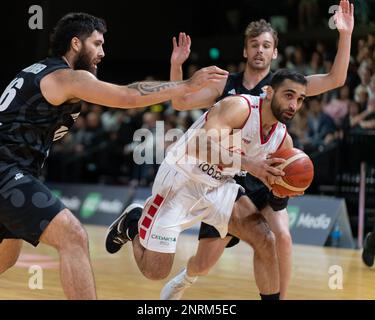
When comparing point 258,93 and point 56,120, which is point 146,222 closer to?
point 56,120

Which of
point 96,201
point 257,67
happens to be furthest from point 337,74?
point 96,201

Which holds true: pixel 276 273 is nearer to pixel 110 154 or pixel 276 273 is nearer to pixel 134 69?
pixel 110 154

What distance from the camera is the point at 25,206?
163 inches

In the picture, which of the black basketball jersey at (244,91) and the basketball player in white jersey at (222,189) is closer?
the basketball player in white jersey at (222,189)

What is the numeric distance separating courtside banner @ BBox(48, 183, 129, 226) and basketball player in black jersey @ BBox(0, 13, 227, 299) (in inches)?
A: 323

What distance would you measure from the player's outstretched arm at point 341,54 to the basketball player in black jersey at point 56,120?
5.46 ft

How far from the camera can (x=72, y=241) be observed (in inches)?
160

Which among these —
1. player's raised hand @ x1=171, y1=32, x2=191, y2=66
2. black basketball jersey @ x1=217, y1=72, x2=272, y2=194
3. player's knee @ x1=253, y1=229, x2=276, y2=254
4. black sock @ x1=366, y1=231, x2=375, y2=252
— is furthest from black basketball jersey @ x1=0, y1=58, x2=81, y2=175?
black sock @ x1=366, y1=231, x2=375, y2=252

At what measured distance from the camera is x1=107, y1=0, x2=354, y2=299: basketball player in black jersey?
18.2 ft

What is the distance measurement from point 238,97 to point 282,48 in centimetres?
978

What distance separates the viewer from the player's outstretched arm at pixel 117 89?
13.6ft

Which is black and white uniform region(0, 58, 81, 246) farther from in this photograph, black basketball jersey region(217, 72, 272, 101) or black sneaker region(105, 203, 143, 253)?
black basketball jersey region(217, 72, 272, 101)

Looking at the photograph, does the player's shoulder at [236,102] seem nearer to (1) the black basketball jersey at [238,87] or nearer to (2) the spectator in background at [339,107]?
(1) the black basketball jersey at [238,87]

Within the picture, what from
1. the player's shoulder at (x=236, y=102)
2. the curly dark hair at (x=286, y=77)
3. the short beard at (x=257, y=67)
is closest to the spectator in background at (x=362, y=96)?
the short beard at (x=257, y=67)
